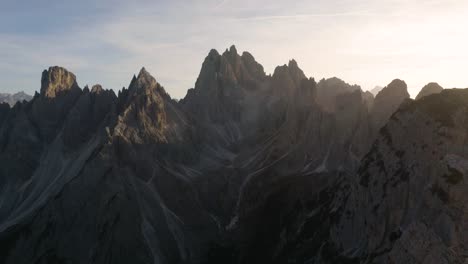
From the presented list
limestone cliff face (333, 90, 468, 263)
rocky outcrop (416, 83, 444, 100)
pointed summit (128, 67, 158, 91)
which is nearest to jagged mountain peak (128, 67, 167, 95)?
pointed summit (128, 67, 158, 91)

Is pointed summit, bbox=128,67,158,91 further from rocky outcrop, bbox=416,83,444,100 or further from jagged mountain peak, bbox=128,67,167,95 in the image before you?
rocky outcrop, bbox=416,83,444,100

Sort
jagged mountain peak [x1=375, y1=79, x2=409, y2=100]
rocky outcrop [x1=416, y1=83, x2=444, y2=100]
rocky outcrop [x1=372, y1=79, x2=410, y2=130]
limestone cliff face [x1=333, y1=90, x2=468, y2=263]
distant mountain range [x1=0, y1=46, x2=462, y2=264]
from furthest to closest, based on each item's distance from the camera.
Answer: jagged mountain peak [x1=375, y1=79, x2=409, y2=100] → rocky outcrop [x1=372, y1=79, x2=410, y2=130] → rocky outcrop [x1=416, y1=83, x2=444, y2=100] → distant mountain range [x1=0, y1=46, x2=462, y2=264] → limestone cliff face [x1=333, y1=90, x2=468, y2=263]

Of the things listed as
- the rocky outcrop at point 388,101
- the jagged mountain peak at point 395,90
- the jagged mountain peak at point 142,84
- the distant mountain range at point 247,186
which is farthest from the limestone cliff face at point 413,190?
the jagged mountain peak at point 142,84

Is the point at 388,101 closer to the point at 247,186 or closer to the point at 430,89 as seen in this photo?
the point at 430,89

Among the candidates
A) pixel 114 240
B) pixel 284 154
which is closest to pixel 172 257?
pixel 114 240

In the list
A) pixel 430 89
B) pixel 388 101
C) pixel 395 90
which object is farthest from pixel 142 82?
pixel 430 89

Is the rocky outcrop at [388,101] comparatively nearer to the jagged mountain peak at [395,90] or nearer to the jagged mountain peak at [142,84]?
the jagged mountain peak at [395,90]

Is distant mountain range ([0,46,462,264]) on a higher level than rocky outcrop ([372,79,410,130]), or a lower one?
lower

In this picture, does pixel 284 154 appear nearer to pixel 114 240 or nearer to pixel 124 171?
pixel 124 171

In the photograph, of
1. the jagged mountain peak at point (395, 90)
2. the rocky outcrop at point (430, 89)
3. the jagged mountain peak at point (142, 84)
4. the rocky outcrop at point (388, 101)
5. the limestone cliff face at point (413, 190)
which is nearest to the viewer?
the limestone cliff face at point (413, 190)
